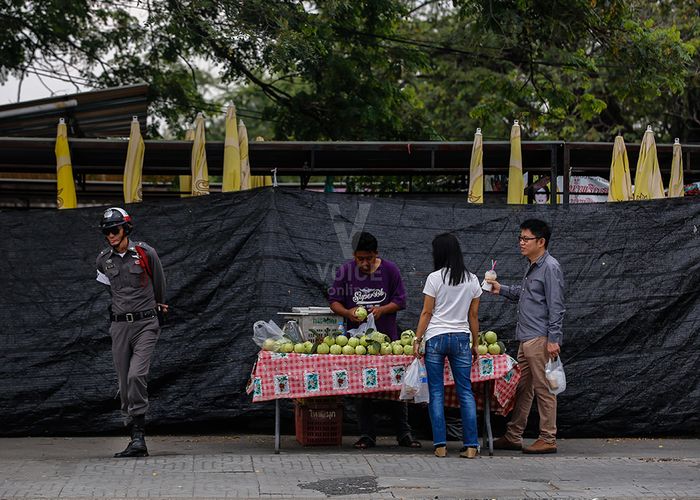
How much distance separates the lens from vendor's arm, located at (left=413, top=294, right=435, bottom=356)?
27.3 feet

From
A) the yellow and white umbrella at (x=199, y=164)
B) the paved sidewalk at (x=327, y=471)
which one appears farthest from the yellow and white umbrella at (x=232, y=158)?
the paved sidewalk at (x=327, y=471)

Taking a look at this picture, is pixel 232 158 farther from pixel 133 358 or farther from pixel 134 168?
pixel 133 358

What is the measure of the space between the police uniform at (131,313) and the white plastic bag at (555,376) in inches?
130

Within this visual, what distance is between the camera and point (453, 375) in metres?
8.48

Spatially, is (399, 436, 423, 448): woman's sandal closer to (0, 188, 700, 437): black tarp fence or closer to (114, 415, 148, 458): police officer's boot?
(0, 188, 700, 437): black tarp fence

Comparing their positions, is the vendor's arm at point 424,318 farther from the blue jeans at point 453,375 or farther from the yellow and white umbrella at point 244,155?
the yellow and white umbrella at point 244,155

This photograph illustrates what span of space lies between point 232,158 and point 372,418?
336 cm

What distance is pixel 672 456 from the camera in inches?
348

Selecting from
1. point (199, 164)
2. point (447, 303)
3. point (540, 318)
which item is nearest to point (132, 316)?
point (447, 303)

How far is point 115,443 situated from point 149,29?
10004 millimetres

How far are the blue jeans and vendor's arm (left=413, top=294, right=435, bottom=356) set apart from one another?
0.08 m

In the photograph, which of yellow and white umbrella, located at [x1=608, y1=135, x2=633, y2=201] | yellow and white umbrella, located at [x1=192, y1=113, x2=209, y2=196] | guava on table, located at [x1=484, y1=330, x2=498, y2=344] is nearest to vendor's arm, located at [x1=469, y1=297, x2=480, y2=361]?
guava on table, located at [x1=484, y1=330, x2=498, y2=344]

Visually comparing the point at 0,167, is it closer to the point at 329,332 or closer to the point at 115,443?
the point at 115,443

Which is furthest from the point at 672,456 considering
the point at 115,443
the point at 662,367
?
the point at 115,443
